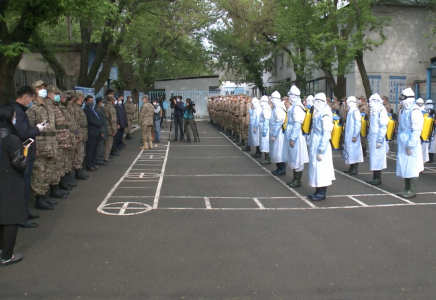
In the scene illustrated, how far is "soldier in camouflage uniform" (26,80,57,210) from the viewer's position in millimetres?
7559

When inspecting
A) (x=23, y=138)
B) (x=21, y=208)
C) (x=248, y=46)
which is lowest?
(x=21, y=208)

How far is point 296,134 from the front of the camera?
9.91 metres

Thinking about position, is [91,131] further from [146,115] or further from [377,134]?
[377,134]

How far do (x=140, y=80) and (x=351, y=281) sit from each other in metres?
34.7

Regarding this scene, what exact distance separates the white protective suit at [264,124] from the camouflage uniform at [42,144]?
24.4 feet

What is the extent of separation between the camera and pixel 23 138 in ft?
19.8

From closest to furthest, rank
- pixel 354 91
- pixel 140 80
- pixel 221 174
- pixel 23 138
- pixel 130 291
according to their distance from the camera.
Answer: pixel 130 291 → pixel 23 138 → pixel 221 174 → pixel 354 91 → pixel 140 80

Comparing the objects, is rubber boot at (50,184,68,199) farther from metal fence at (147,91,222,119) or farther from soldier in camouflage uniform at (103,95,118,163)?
metal fence at (147,91,222,119)

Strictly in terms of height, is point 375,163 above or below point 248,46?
below

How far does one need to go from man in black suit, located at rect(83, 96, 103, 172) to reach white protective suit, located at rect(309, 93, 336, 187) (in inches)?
227

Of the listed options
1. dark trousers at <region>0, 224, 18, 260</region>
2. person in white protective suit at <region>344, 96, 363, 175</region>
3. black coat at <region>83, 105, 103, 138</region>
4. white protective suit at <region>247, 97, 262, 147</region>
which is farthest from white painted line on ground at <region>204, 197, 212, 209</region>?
white protective suit at <region>247, 97, 262, 147</region>

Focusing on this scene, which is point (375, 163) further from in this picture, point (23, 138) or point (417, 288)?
point (23, 138)

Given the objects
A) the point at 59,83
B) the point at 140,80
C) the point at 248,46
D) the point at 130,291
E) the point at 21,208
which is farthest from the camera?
the point at 248,46

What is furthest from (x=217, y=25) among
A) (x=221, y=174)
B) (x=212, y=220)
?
(x=212, y=220)
